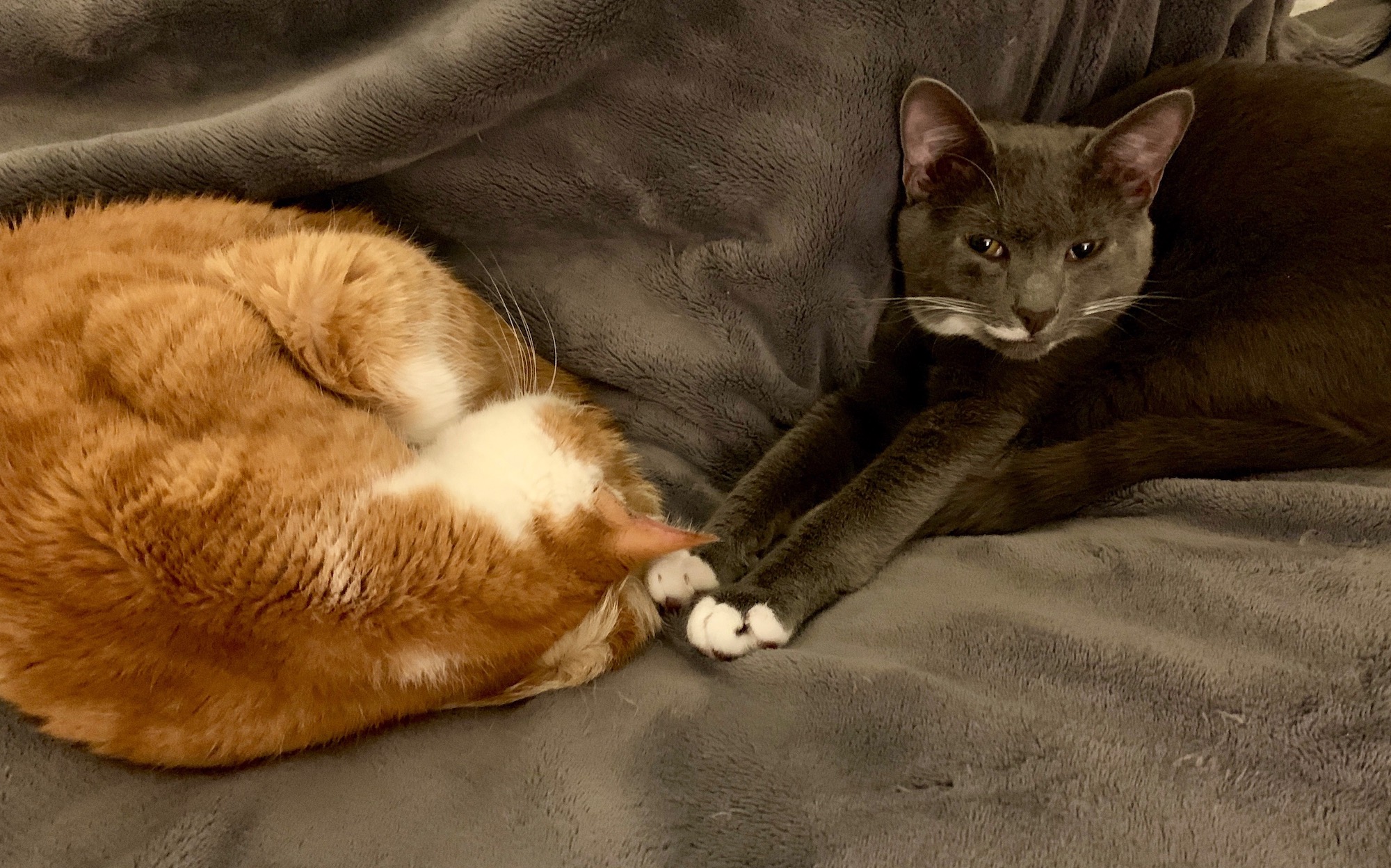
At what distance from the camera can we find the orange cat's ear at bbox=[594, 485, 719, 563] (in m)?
0.79

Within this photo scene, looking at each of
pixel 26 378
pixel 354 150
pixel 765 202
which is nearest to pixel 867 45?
pixel 765 202

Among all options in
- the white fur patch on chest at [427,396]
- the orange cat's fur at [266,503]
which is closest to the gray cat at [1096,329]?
the orange cat's fur at [266,503]

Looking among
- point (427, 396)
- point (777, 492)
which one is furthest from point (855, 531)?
point (427, 396)

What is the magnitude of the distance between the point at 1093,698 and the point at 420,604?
0.62m

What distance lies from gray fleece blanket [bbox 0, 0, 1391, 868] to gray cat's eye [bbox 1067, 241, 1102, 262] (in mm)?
250

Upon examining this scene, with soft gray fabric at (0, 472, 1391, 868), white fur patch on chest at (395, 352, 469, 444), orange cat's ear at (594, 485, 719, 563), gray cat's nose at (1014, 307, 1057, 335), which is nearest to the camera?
soft gray fabric at (0, 472, 1391, 868)

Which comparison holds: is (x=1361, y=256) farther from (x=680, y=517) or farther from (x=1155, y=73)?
(x=680, y=517)

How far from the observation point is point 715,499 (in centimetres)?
114

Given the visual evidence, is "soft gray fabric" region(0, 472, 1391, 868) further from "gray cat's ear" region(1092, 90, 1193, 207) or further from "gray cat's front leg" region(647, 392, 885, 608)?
"gray cat's ear" region(1092, 90, 1193, 207)

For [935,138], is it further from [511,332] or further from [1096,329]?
[511,332]

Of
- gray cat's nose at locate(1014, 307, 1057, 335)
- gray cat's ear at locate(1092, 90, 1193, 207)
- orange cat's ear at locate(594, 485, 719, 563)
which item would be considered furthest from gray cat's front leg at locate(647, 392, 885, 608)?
gray cat's ear at locate(1092, 90, 1193, 207)

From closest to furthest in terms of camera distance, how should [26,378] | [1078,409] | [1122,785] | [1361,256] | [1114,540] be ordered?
[1122,785] < [26,378] < [1114,540] < [1361,256] < [1078,409]

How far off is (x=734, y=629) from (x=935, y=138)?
0.68m

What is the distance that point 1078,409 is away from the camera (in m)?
1.10
